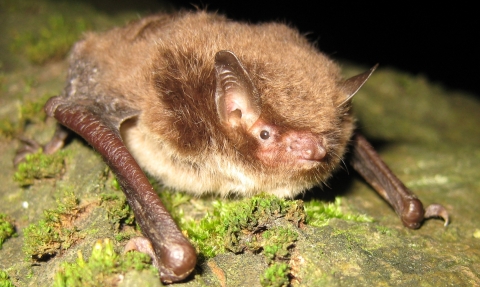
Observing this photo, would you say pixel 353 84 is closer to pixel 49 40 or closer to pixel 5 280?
pixel 5 280

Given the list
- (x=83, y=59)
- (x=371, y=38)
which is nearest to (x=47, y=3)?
(x=83, y=59)

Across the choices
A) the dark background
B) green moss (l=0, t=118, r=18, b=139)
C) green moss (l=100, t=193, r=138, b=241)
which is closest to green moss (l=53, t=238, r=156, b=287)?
green moss (l=100, t=193, r=138, b=241)

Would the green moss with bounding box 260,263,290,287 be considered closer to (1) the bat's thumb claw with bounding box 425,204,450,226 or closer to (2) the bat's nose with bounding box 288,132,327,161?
(2) the bat's nose with bounding box 288,132,327,161

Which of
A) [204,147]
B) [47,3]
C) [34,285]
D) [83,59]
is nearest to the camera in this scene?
[34,285]

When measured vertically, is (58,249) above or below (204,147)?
below

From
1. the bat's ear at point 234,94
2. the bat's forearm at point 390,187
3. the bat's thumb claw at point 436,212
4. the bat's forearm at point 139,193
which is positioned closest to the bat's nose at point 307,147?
the bat's ear at point 234,94

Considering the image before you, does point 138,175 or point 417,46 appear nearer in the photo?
point 138,175

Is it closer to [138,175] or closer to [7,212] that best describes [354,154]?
[138,175]
